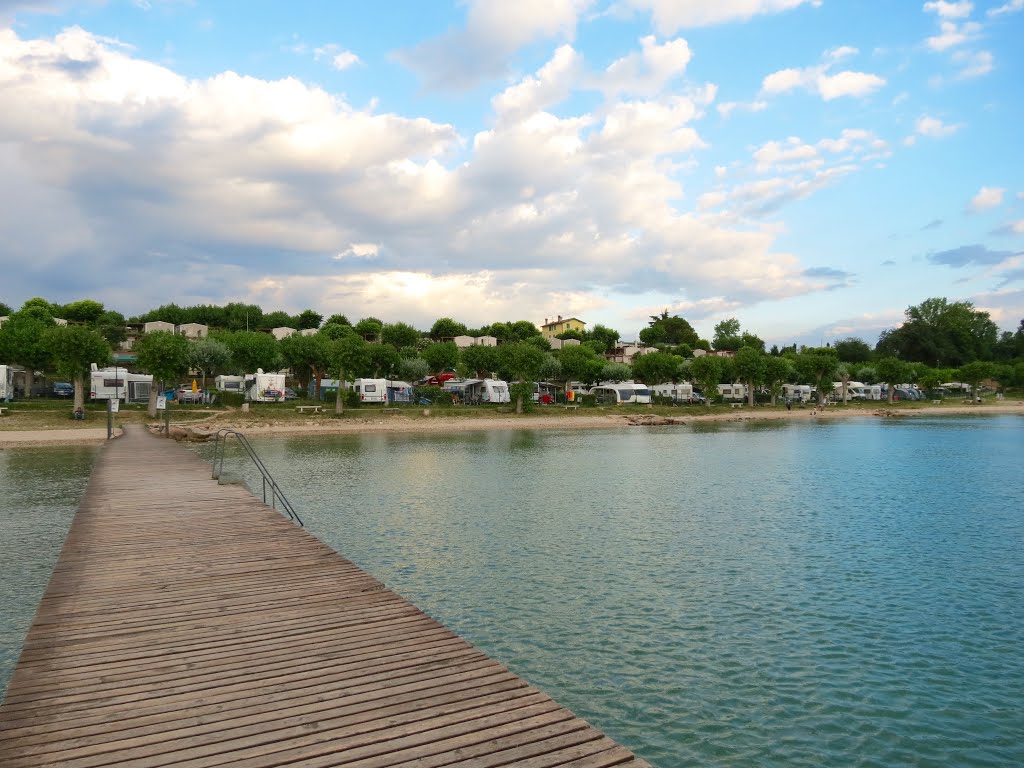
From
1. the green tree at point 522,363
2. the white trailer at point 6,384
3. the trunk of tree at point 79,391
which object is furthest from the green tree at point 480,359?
the white trailer at point 6,384

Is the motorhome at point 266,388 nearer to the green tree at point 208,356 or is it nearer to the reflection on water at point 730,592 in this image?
the green tree at point 208,356

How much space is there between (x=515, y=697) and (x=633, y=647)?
5.94 m

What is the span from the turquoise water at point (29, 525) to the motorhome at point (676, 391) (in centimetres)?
7144

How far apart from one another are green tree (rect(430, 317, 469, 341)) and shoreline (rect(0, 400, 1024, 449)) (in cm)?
5712

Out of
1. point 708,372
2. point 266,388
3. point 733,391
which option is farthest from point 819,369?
point 266,388

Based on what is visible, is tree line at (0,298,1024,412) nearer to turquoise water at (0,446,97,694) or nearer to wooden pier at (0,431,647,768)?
turquoise water at (0,446,97,694)

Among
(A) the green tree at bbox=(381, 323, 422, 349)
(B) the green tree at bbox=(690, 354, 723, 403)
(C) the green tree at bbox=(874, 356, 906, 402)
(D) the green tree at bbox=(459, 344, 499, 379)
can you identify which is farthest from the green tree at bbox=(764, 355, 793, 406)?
(A) the green tree at bbox=(381, 323, 422, 349)

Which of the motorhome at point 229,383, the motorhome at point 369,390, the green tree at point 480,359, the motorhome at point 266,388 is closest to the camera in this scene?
the motorhome at point 266,388

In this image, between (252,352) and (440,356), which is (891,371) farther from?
(252,352)

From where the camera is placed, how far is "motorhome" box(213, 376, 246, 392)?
73375 mm

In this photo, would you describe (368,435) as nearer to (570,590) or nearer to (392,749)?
(570,590)

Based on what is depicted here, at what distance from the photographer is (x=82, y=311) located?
117438mm

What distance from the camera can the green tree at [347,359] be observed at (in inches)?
2638

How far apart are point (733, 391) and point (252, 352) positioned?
68.7 m
